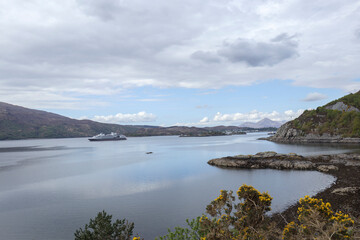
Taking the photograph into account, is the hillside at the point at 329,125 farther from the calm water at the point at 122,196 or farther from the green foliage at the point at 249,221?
the green foliage at the point at 249,221

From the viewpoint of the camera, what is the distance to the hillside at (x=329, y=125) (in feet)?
Result: 449

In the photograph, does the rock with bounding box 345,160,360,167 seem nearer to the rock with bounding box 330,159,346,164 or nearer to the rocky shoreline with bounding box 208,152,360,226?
the rocky shoreline with bounding box 208,152,360,226

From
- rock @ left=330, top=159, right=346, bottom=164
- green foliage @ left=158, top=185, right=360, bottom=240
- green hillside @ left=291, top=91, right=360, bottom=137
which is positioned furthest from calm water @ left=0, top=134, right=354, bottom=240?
green hillside @ left=291, top=91, right=360, bottom=137

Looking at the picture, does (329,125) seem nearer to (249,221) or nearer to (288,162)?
(288,162)

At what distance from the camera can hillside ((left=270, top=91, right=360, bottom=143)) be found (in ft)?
449

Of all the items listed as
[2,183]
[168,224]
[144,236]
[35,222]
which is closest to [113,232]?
[144,236]

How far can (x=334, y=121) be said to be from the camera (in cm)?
15200

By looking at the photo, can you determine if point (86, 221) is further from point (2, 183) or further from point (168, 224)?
point (2, 183)

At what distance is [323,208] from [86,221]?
2160 cm

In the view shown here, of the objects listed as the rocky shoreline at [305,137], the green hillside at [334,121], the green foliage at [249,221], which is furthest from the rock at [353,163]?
the green hillside at [334,121]

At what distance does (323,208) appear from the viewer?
1062 cm

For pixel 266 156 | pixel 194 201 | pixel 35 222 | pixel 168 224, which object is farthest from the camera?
pixel 266 156

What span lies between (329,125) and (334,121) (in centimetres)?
414

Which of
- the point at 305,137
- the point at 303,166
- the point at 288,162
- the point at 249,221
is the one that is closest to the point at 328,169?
the point at 303,166
